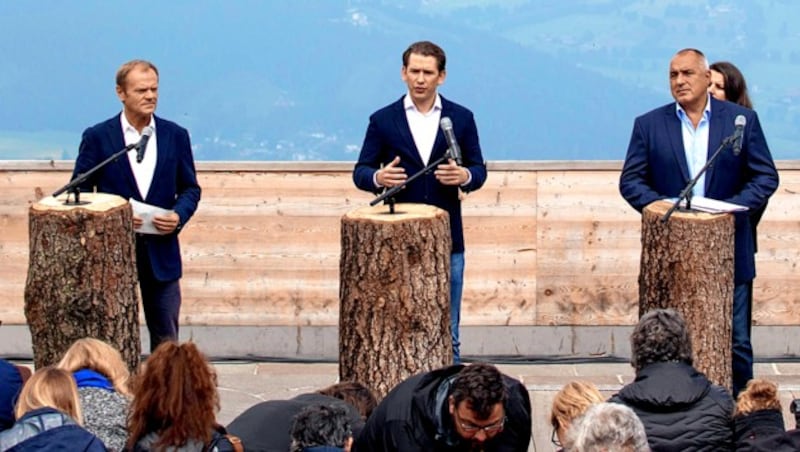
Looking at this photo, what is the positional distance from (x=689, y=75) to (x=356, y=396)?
8.39ft

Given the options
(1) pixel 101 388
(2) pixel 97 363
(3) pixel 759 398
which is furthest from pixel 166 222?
(3) pixel 759 398

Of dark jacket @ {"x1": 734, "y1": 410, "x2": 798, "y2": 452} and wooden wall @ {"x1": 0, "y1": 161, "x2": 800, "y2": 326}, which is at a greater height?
wooden wall @ {"x1": 0, "y1": 161, "x2": 800, "y2": 326}

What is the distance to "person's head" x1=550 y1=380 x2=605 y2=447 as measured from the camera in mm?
6477

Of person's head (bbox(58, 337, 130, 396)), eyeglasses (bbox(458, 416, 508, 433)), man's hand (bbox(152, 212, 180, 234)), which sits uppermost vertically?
man's hand (bbox(152, 212, 180, 234))

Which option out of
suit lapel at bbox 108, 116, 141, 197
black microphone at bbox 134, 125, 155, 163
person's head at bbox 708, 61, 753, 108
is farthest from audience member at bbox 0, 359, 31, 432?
person's head at bbox 708, 61, 753, 108

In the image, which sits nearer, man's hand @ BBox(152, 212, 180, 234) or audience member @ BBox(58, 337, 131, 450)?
audience member @ BBox(58, 337, 131, 450)

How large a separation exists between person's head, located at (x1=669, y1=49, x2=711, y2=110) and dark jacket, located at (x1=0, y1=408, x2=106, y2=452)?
3.68 m

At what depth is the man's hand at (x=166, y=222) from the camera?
8594 millimetres

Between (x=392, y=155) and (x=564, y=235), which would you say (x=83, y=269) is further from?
(x=564, y=235)

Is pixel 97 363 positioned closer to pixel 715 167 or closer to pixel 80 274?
pixel 80 274

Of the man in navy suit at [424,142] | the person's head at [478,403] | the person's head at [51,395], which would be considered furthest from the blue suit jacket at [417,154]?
the person's head at [51,395]

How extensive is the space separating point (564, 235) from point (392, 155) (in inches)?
99.0

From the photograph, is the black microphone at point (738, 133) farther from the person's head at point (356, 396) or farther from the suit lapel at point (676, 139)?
the person's head at point (356, 396)

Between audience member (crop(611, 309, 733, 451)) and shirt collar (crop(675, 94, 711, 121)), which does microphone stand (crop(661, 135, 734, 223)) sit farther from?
audience member (crop(611, 309, 733, 451))
